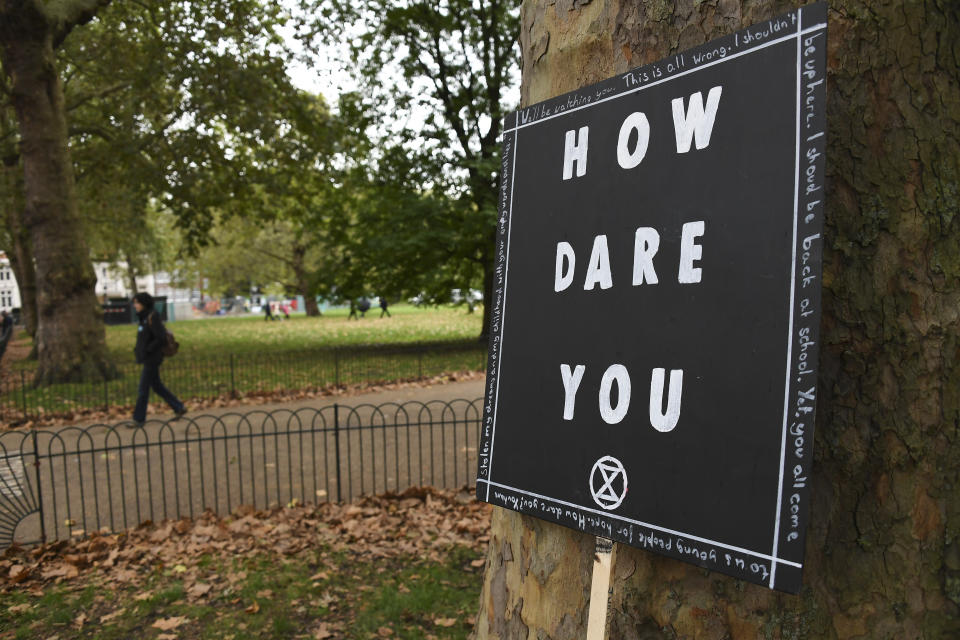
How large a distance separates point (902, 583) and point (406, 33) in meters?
20.2

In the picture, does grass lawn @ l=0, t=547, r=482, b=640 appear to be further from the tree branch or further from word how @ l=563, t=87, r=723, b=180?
the tree branch

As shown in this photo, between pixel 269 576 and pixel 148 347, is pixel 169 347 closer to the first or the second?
pixel 148 347

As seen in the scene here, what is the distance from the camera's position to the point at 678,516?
4.82 ft

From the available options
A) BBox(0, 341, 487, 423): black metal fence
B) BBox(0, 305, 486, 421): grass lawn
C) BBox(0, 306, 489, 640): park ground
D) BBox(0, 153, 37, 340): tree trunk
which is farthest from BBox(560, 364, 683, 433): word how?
BBox(0, 153, 37, 340): tree trunk

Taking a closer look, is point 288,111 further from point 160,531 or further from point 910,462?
point 910,462

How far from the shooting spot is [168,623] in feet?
13.6

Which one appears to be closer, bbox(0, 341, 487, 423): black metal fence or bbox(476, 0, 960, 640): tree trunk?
bbox(476, 0, 960, 640): tree trunk

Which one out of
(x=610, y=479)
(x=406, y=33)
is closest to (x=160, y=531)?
(x=610, y=479)

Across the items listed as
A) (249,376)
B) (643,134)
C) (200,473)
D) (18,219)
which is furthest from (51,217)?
(643,134)

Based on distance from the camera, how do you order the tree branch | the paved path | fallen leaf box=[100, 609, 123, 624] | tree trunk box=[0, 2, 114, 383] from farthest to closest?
tree trunk box=[0, 2, 114, 383]
the tree branch
the paved path
fallen leaf box=[100, 609, 123, 624]

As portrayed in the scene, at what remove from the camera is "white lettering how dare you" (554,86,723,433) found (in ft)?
4.95

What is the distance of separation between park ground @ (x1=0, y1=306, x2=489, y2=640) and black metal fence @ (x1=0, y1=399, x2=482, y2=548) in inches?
15.3

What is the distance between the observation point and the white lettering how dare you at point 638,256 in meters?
1.51

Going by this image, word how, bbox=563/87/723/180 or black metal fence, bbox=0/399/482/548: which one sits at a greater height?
word how, bbox=563/87/723/180
